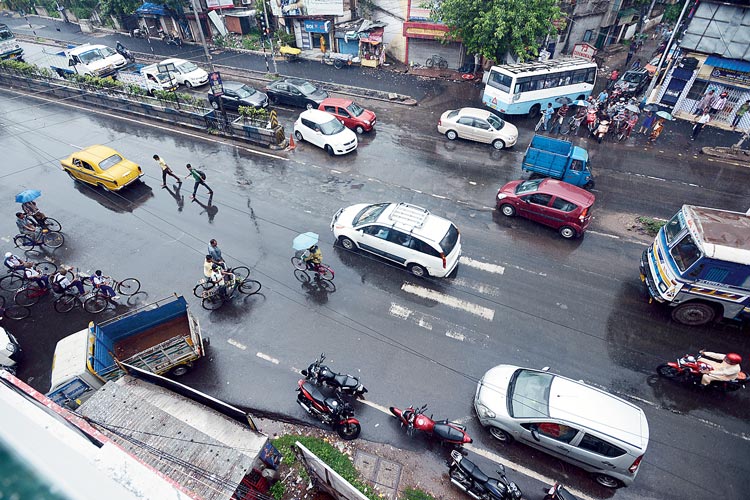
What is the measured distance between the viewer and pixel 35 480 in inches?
58.6

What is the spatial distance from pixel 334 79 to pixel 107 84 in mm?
14381

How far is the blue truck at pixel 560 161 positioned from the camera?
16969 millimetres

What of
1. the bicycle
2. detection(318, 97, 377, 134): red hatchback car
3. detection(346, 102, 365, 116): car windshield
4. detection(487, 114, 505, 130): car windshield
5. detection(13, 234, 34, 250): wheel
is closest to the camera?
detection(13, 234, 34, 250): wheel

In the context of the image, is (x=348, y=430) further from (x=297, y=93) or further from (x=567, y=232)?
(x=297, y=93)

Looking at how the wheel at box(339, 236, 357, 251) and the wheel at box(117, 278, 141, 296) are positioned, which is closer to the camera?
the wheel at box(117, 278, 141, 296)

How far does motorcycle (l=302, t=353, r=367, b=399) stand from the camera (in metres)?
9.95

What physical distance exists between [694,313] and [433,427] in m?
8.78

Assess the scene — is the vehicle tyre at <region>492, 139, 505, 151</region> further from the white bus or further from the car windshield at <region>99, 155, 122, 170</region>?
the car windshield at <region>99, 155, 122, 170</region>

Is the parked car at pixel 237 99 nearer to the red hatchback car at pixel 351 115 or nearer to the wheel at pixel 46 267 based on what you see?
the red hatchback car at pixel 351 115

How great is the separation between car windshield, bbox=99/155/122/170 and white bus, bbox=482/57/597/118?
65.1 ft

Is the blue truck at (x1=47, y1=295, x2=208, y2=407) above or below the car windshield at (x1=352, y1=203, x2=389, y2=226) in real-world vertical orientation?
below

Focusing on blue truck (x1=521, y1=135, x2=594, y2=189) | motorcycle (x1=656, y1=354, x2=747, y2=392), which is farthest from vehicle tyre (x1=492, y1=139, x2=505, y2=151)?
motorcycle (x1=656, y1=354, x2=747, y2=392)

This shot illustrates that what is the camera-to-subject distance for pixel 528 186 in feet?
51.5

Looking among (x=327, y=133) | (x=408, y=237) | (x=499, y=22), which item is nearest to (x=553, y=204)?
(x=408, y=237)
